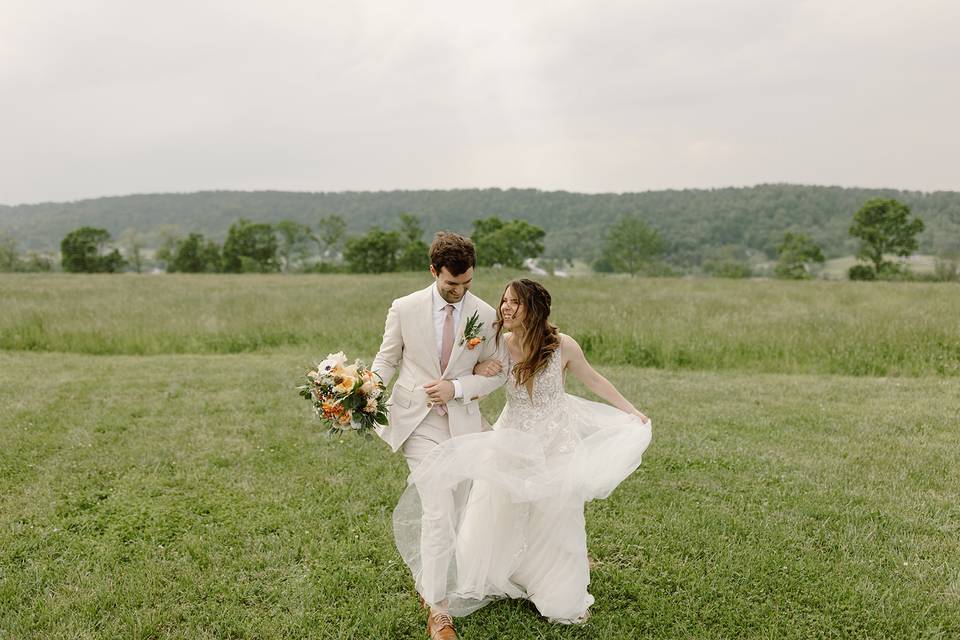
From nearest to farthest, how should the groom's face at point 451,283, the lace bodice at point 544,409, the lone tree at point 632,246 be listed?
the groom's face at point 451,283 → the lace bodice at point 544,409 → the lone tree at point 632,246

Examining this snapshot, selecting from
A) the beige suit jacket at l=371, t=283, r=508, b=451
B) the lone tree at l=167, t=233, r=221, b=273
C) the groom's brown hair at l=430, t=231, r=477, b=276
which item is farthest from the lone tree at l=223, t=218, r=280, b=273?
the groom's brown hair at l=430, t=231, r=477, b=276

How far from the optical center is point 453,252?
4.00 metres

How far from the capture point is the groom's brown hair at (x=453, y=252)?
13.1 feet

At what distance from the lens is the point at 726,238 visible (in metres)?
92.1

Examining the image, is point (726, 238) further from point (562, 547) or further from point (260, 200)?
point (562, 547)

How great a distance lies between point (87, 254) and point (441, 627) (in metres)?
85.1

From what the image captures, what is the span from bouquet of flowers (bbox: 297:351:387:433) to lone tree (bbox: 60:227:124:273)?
83.9m

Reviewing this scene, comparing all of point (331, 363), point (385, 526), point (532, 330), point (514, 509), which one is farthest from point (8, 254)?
point (532, 330)

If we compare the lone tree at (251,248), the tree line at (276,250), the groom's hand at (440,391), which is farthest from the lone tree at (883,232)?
the groom's hand at (440,391)

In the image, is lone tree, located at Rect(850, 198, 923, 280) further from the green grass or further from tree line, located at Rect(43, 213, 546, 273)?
the green grass

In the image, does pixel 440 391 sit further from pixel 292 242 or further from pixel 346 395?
pixel 292 242

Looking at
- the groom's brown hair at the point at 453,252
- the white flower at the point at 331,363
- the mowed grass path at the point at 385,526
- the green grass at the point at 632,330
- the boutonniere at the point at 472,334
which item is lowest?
the mowed grass path at the point at 385,526

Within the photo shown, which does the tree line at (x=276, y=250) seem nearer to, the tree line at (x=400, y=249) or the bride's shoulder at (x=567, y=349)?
the tree line at (x=400, y=249)

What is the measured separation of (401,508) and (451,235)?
6.34 feet
